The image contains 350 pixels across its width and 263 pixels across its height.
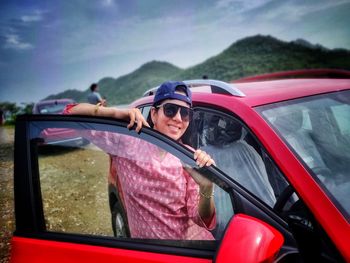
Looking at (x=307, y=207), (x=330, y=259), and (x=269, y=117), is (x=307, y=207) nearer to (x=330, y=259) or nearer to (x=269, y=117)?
(x=330, y=259)

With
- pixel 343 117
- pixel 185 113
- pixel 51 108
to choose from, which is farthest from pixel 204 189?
pixel 51 108

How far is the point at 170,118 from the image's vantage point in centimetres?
164

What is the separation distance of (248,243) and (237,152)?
881 millimetres

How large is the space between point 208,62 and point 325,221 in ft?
334

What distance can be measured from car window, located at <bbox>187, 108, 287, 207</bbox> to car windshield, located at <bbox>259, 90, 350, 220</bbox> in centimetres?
18

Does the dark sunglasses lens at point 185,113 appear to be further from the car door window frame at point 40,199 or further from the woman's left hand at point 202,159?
the woman's left hand at point 202,159

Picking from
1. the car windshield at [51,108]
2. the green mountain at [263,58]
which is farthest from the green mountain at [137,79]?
the car windshield at [51,108]

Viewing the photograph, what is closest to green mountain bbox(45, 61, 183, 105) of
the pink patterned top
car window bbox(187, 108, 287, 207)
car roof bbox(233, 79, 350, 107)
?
car window bbox(187, 108, 287, 207)

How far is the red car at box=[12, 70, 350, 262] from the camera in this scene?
1.01m

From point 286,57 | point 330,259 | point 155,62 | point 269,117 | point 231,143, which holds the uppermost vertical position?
point 155,62

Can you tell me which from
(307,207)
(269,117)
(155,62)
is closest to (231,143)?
(269,117)

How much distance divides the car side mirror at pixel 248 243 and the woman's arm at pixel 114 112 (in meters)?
0.62

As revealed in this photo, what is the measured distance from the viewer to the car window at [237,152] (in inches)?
57.7

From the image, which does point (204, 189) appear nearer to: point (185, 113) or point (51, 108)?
point (185, 113)
